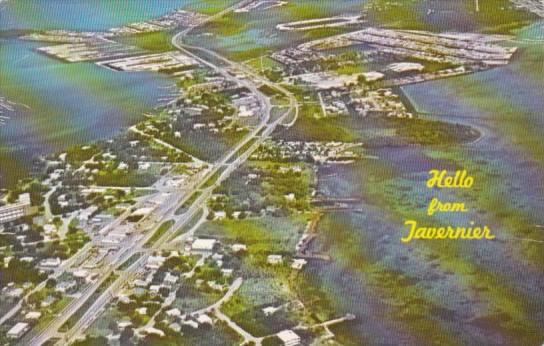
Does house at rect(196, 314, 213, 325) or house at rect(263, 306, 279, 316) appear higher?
house at rect(263, 306, 279, 316)

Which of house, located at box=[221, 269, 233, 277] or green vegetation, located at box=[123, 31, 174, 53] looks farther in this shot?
green vegetation, located at box=[123, 31, 174, 53]

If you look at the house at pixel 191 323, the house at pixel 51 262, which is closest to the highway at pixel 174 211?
the house at pixel 51 262

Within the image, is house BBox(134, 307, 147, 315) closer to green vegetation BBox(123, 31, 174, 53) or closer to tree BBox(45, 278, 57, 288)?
tree BBox(45, 278, 57, 288)

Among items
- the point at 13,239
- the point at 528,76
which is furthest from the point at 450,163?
the point at 13,239

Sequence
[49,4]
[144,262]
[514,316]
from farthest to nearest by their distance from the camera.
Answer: [49,4] < [144,262] < [514,316]

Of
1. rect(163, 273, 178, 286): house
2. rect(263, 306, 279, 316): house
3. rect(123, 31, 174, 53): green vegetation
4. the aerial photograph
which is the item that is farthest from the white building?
rect(123, 31, 174, 53): green vegetation

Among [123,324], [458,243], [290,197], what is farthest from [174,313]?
[458,243]

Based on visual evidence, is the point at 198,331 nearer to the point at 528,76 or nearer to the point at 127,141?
the point at 127,141

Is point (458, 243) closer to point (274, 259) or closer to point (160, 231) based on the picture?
point (274, 259)
